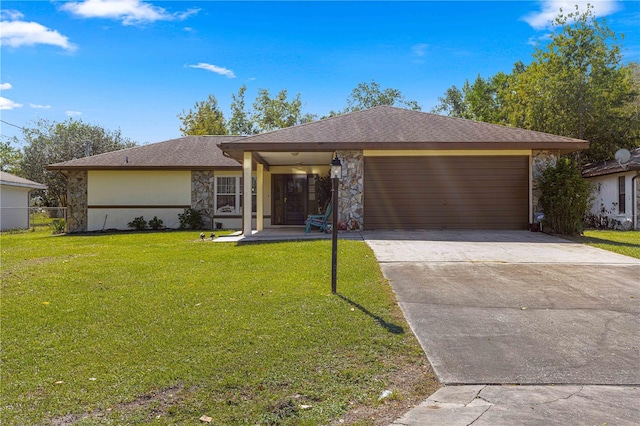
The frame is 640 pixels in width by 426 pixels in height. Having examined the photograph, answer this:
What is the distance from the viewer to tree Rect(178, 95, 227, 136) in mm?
38688

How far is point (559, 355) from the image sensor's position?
3.69m

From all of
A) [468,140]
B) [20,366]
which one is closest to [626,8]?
[468,140]

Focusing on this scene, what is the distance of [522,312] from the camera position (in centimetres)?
487

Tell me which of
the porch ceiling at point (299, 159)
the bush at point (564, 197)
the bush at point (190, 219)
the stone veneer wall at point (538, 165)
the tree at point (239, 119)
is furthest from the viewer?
the tree at point (239, 119)

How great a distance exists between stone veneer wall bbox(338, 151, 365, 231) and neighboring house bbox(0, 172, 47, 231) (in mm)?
16896

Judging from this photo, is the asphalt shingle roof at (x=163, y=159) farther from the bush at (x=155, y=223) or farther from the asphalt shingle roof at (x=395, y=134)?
the asphalt shingle roof at (x=395, y=134)

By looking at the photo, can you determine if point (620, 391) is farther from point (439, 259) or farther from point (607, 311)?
point (439, 259)

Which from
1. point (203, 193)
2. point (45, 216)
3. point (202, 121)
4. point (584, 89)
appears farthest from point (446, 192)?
point (202, 121)

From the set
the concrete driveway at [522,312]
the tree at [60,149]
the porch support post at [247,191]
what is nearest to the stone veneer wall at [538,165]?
the concrete driveway at [522,312]

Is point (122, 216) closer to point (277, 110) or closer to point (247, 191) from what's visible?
point (247, 191)

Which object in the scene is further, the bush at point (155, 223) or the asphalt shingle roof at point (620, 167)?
the bush at point (155, 223)

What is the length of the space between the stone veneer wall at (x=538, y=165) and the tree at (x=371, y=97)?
34.4 m

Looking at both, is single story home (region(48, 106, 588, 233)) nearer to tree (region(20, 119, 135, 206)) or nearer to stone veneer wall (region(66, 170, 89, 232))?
stone veneer wall (region(66, 170, 89, 232))

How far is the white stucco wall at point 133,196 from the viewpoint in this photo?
1717 centimetres
